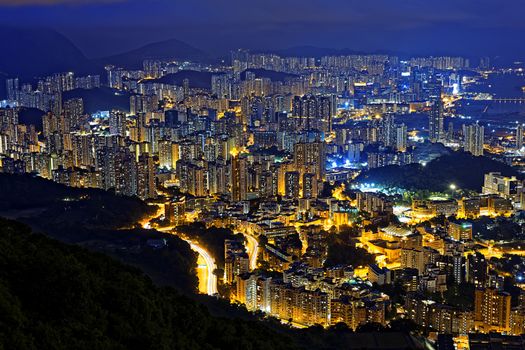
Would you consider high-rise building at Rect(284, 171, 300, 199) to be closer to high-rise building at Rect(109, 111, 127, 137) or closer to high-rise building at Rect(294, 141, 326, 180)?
high-rise building at Rect(294, 141, 326, 180)

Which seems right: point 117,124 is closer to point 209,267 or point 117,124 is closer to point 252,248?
point 252,248

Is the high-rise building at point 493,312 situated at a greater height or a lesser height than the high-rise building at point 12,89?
lesser

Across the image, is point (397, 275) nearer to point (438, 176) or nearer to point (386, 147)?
point (438, 176)

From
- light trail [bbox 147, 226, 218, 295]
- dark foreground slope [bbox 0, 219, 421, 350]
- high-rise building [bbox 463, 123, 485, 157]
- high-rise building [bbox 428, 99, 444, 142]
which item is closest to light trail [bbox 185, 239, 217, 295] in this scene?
light trail [bbox 147, 226, 218, 295]

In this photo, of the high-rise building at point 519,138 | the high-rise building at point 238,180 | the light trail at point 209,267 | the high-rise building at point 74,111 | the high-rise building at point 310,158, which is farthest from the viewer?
the high-rise building at point 74,111

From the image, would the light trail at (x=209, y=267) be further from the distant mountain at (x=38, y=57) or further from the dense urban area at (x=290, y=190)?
the distant mountain at (x=38, y=57)

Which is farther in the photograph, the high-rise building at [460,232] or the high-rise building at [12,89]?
the high-rise building at [12,89]

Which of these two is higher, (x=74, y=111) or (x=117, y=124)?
(x=74, y=111)

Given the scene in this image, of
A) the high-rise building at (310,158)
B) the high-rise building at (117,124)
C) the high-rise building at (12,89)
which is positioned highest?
the high-rise building at (12,89)

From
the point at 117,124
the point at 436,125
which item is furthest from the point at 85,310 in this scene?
the point at 436,125

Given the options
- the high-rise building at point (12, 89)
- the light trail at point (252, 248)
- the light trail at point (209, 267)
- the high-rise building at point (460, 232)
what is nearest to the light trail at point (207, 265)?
the light trail at point (209, 267)
